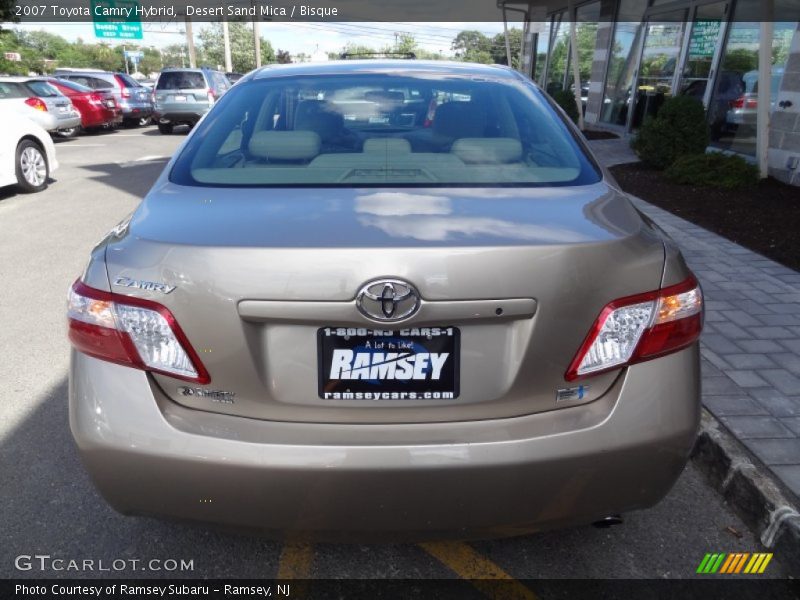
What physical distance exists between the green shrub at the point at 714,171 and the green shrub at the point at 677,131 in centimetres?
63

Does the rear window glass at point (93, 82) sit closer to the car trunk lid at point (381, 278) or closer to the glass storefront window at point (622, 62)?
the glass storefront window at point (622, 62)

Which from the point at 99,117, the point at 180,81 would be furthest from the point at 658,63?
the point at 99,117

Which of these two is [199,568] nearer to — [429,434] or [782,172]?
[429,434]

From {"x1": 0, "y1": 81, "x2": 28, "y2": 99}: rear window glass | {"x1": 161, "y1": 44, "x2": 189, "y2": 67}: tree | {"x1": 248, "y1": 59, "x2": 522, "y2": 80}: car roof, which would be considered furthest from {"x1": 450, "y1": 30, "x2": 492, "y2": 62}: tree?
{"x1": 248, "y1": 59, "x2": 522, "y2": 80}: car roof

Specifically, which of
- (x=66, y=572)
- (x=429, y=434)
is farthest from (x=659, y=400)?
(x=66, y=572)

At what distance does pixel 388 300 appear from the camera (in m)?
1.56

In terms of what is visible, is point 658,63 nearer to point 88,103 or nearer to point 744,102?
point 744,102

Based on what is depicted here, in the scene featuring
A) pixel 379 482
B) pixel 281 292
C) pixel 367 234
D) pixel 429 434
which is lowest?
pixel 379 482

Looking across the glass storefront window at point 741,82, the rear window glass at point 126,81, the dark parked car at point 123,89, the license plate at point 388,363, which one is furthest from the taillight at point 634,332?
the rear window glass at point 126,81

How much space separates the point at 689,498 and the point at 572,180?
58.1 inches

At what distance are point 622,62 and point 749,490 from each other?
16089mm

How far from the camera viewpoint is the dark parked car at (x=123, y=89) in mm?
19281

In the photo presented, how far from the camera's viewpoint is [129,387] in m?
1.72

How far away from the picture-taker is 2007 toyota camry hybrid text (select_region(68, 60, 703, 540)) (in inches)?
62.7
